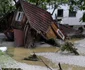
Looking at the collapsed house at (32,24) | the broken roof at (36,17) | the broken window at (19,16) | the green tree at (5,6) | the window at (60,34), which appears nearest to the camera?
the collapsed house at (32,24)

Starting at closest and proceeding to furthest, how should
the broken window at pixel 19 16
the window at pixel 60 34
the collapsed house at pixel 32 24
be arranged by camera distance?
the collapsed house at pixel 32 24 < the broken window at pixel 19 16 < the window at pixel 60 34

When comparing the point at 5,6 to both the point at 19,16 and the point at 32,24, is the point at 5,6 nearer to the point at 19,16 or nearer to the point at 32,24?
the point at 19,16

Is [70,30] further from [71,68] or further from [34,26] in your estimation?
[71,68]

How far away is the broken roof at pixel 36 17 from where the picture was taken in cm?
2484

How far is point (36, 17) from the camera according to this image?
85.3ft

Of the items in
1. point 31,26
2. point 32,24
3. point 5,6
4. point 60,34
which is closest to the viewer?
point 31,26

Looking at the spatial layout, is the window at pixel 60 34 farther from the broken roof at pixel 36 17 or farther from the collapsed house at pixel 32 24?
the broken roof at pixel 36 17

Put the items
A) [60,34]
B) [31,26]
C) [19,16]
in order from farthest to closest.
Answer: [60,34] → [19,16] → [31,26]

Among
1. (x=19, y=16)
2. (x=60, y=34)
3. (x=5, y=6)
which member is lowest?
(x=60, y=34)

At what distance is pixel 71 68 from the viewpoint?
47.2ft

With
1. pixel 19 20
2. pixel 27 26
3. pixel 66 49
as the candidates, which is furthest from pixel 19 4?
pixel 66 49

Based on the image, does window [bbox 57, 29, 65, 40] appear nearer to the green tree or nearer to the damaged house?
the damaged house

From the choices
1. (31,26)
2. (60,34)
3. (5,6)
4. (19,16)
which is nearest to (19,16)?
(19,16)

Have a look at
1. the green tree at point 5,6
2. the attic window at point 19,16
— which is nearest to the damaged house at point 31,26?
the attic window at point 19,16
